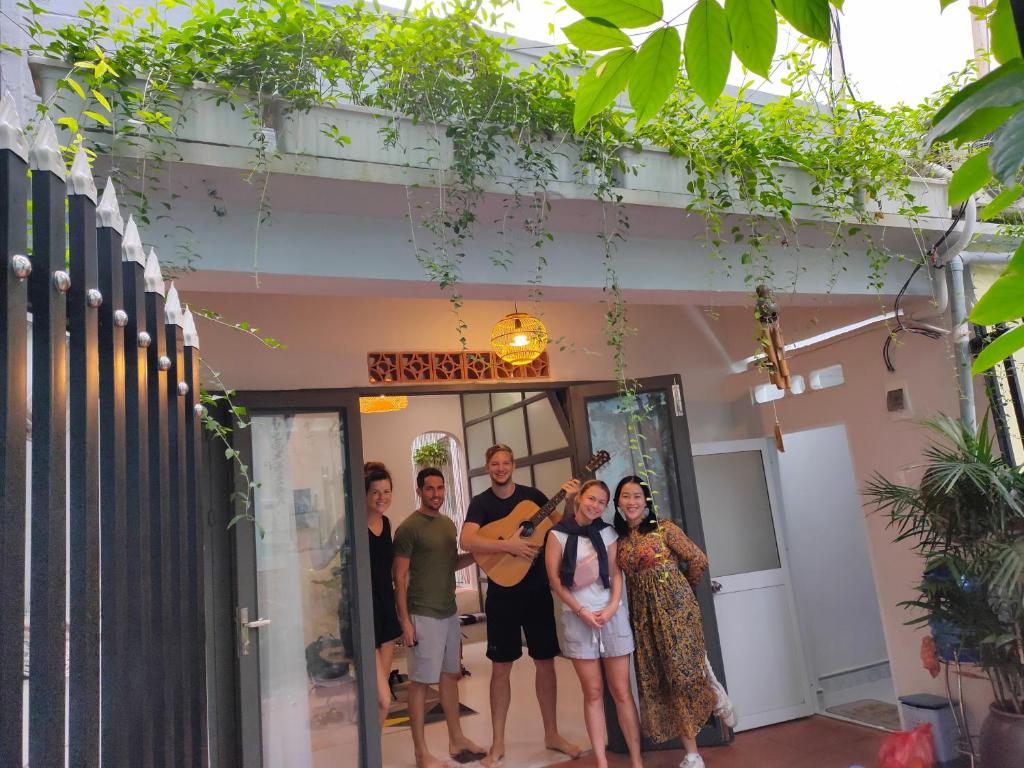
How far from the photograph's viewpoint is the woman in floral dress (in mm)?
3732

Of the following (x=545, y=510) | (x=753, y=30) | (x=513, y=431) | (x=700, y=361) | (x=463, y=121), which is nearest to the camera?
(x=753, y=30)

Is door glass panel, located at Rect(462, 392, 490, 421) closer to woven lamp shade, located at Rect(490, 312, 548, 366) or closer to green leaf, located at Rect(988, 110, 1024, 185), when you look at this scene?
woven lamp shade, located at Rect(490, 312, 548, 366)

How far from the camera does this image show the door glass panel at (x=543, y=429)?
5.02 meters

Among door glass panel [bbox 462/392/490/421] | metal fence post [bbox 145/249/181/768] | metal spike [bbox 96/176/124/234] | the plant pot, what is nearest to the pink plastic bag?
the plant pot

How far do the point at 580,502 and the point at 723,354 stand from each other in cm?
187

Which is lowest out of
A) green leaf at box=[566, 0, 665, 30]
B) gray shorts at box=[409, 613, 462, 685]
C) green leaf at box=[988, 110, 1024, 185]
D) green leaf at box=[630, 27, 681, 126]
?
gray shorts at box=[409, 613, 462, 685]

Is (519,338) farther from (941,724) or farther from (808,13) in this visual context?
(808,13)

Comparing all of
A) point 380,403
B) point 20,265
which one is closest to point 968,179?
point 20,265

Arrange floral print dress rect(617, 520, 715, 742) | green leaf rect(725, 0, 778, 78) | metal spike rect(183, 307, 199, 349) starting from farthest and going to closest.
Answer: floral print dress rect(617, 520, 715, 742)
metal spike rect(183, 307, 199, 349)
green leaf rect(725, 0, 778, 78)

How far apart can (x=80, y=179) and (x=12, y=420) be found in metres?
0.37

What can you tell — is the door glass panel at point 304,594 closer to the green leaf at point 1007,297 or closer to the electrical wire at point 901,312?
the electrical wire at point 901,312

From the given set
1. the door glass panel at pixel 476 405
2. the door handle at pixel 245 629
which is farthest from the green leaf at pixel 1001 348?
the door glass panel at pixel 476 405

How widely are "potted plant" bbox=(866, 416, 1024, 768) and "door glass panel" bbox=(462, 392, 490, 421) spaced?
4218 millimetres

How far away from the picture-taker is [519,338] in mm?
4012
